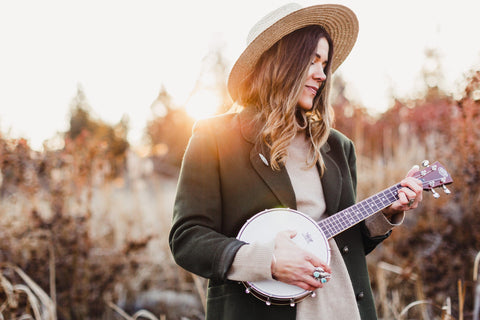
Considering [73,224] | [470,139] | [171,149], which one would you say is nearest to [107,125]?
[171,149]

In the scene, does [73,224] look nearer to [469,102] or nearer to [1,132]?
[1,132]

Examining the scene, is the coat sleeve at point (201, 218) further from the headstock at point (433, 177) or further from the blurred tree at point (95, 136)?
the blurred tree at point (95, 136)

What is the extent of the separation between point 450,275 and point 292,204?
237cm

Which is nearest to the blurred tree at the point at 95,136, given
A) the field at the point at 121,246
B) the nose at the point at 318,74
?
the field at the point at 121,246

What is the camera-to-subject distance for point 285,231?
1.62m

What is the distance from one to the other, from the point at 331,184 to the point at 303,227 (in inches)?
11.0

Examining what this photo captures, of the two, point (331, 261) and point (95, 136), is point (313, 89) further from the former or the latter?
point (95, 136)

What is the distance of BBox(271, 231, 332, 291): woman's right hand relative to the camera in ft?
5.01

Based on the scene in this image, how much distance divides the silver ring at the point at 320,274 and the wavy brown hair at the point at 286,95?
0.45 meters

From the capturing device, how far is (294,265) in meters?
1.53

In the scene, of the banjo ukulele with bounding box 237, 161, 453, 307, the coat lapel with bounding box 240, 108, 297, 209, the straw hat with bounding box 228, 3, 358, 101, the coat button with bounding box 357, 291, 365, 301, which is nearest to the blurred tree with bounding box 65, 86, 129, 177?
the straw hat with bounding box 228, 3, 358, 101

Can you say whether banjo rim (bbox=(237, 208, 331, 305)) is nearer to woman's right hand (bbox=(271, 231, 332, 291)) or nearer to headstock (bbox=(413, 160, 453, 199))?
woman's right hand (bbox=(271, 231, 332, 291))

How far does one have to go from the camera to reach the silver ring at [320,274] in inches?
60.9

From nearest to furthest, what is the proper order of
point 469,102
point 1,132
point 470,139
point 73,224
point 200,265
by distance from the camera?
1. point 200,265
2. point 469,102
3. point 470,139
4. point 1,132
5. point 73,224
